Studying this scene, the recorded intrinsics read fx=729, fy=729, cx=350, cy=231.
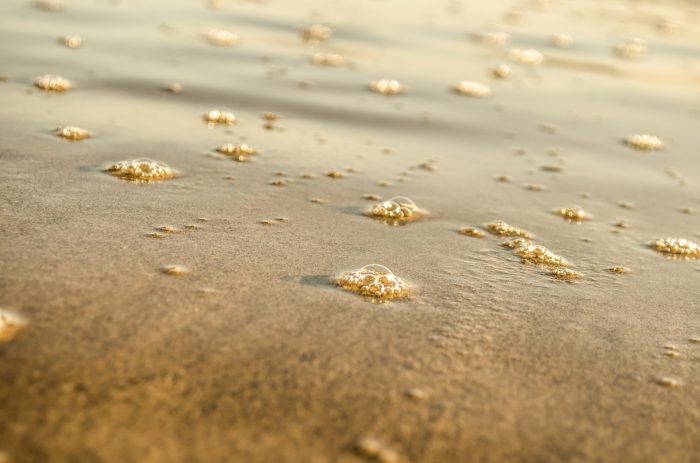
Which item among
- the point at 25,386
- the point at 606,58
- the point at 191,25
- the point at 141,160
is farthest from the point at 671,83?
the point at 25,386

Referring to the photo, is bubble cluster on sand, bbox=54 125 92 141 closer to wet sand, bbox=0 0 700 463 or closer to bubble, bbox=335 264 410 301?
wet sand, bbox=0 0 700 463

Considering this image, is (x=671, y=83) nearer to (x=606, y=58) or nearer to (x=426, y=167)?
(x=606, y=58)

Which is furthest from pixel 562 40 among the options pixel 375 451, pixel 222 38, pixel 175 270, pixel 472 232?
pixel 375 451

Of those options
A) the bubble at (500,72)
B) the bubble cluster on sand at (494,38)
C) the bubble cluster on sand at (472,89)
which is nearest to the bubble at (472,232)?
the bubble cluster on sand at (472,89)

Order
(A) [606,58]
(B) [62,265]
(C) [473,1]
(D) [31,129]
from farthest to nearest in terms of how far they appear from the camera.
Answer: (C) [473,1]
(A) [606,58]
(D) [31,129]
(B) [62,265]

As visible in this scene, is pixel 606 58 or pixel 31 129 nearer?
pixel 31 129

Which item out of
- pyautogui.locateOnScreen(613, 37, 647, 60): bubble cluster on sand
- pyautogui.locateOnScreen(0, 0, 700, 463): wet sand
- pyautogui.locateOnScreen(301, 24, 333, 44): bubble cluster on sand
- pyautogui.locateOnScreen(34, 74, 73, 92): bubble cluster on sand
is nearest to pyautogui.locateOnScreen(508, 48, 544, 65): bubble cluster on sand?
pyautogui.locateOnScreen(0, 0, 700, 463): wet sand

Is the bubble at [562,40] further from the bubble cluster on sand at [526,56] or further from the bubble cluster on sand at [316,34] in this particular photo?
the bubble cluster on sand at [316,34]
